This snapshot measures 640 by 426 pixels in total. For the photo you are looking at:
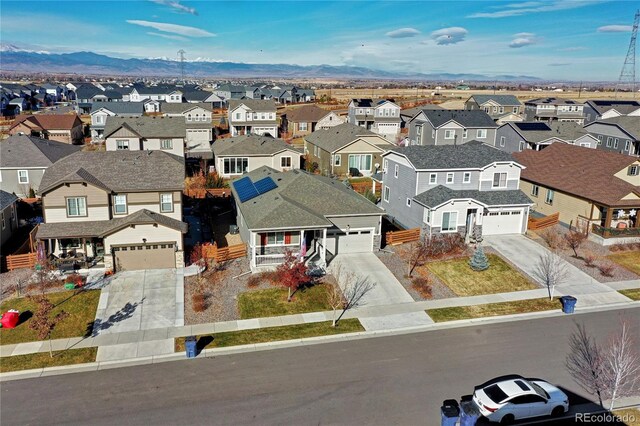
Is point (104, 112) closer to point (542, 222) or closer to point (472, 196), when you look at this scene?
point (472, 196)

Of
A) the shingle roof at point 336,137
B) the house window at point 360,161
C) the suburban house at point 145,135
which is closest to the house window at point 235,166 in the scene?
the suburban house at point 145,135

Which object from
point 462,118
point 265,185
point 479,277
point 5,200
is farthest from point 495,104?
point 5,200

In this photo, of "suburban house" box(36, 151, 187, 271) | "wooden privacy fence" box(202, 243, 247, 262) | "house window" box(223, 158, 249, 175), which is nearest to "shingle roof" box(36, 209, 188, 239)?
"suburban house" box(36, 151, 187, 271)

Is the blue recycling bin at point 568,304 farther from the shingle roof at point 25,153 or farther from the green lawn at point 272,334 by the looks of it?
the shingle roof at point 25,153

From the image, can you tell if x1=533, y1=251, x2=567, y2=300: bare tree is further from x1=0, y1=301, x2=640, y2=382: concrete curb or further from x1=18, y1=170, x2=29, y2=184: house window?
x1=18, y1=170, x2=29, y2=184: house window

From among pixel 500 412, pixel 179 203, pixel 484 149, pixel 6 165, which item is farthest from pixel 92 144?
pixel 500 412

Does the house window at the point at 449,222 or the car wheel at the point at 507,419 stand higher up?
the house window at the point at 449,222

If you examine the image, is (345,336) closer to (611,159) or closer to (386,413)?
(386,413)
